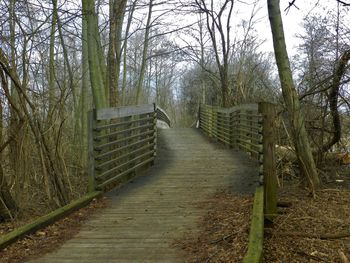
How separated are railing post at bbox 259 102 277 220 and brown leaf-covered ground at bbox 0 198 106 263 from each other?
93.6 inches

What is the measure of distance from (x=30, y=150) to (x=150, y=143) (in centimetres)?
342

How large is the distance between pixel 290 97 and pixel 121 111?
9.45 ft

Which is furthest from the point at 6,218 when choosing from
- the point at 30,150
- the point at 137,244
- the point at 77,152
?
the point at 77,152

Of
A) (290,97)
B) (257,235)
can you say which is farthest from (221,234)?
(290,97)

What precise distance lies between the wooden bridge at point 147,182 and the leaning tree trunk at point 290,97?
679 millimetres

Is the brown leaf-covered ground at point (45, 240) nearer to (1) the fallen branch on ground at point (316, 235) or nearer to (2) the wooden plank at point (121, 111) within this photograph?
(2) the wooden plank at point (121, 111)

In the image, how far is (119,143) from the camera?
8477 millimetres

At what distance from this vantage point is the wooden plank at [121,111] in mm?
6945

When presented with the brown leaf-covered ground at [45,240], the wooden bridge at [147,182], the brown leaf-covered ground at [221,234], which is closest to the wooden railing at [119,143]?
the wooden bridge at [147,182]

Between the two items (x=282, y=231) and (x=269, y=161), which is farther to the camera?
(x=269, y=161)

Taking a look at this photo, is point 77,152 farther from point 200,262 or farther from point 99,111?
point 200,262

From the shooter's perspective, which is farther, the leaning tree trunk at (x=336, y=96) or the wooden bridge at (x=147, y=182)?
the leaning tree trunk at (x=336, y=96)

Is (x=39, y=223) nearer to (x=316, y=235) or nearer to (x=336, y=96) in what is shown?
(x=316, y=235)

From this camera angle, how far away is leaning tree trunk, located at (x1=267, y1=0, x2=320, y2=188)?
23.5 feet
